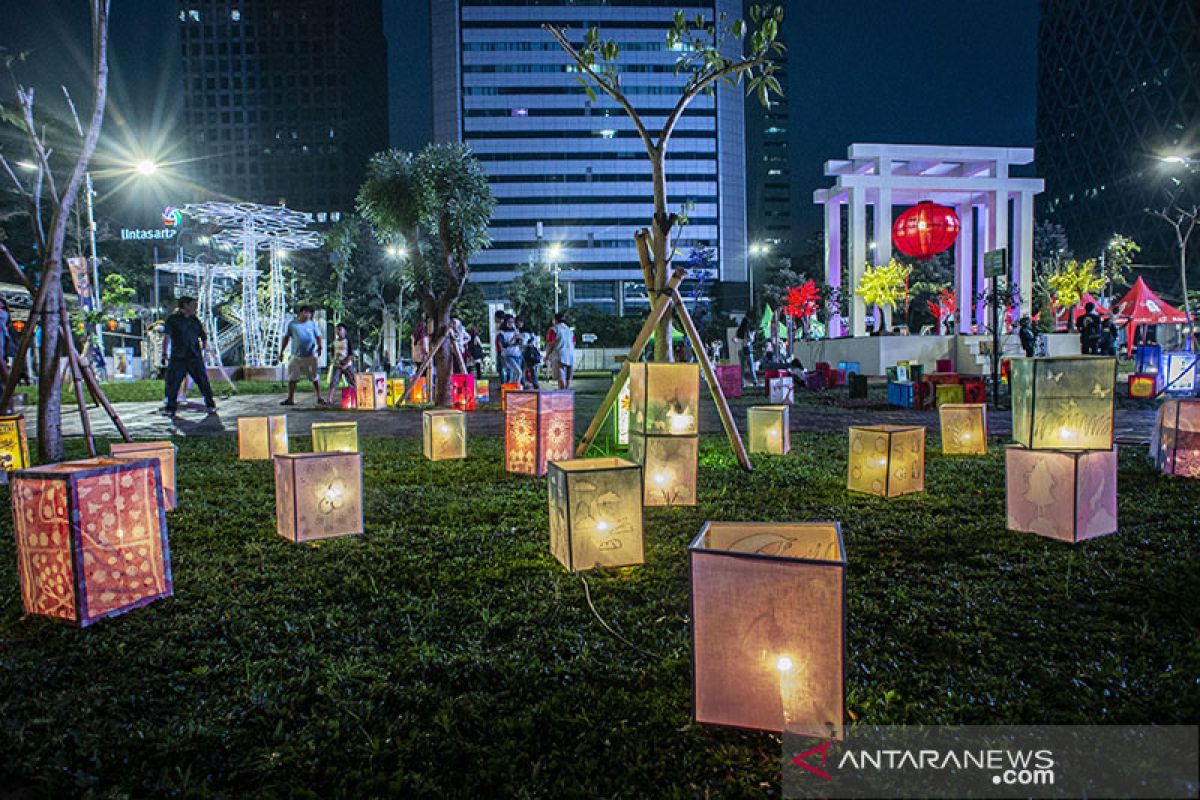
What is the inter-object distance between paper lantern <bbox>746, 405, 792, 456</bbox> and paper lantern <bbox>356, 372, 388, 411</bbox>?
312 inches

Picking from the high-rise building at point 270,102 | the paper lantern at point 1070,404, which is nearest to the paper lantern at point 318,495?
the paper lantern at point 1070,404

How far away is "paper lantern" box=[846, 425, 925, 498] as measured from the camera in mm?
→ 4812

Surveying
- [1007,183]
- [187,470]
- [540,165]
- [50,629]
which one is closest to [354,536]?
[50,629]

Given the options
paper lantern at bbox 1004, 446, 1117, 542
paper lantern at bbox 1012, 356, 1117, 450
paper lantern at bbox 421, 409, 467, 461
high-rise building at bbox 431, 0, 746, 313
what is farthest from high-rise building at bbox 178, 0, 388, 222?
paper lantern at bbox 1004, 446, 1117, 542

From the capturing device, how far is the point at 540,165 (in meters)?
84.5

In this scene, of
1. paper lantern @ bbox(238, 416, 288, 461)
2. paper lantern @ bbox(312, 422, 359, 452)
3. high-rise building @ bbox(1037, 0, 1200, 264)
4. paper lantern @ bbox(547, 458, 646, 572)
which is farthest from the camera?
high-rise building @ bbox(1037, 0, 1200, 264)

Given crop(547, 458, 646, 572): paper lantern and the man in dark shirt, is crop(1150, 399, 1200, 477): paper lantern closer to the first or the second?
crop(547, 458, 646, 572): paper lantern

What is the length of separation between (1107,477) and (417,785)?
3823mm

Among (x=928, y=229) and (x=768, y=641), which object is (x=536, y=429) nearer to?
(x=768, y=641)

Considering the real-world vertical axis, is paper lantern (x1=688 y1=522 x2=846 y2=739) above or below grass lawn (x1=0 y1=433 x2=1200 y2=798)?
above

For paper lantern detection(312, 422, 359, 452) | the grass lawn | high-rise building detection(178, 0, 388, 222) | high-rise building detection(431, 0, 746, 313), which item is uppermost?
high-rise building detection(178, 0, 388, 222)

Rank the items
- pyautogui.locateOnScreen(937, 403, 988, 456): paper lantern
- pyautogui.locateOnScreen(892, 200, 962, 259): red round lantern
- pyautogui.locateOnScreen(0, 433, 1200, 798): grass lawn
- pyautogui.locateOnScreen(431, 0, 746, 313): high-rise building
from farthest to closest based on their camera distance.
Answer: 1. pyautogui.locateOnScreen(431, 0, 746, 313): high-rise building
2. pyautogui.locateOnScreen(892, 200, 962, 259): red round lantern
3. pyautogui.locateOnScreen(937, 403, 988, 456): paper lantern
4. pyautogui.locateOnScreen(0, 433, 1200, 798): grass lawn

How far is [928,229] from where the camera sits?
1599 cm

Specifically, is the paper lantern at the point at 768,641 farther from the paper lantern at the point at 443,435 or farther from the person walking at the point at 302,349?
the person walking at the point at 302,349
